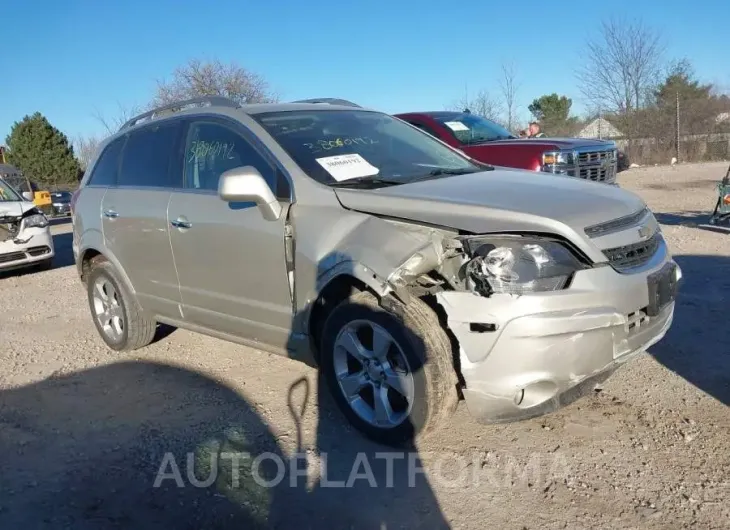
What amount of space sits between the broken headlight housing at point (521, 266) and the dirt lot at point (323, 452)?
92 centimetres

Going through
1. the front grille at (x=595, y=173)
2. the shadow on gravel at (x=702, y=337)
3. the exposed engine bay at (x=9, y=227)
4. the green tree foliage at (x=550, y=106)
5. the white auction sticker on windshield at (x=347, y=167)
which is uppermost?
the green tree foliage at (x=550, y=106)

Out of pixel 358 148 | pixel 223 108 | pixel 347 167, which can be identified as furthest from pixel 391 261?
pixel 223 108

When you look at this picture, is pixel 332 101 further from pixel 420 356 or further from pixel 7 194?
pixel 7 194

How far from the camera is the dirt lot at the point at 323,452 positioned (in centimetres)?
285

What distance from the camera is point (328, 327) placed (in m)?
3.46

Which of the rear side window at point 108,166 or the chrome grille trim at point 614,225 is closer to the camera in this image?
the chrome grille trim at point 614,225

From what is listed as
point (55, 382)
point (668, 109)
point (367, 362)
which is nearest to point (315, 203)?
point (367, 362)

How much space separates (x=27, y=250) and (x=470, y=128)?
6.90 m

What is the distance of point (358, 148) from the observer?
162 inches

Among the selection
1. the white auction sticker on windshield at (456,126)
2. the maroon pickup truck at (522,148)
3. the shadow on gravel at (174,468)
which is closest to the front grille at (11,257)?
the shadow on gravel at (174,468)

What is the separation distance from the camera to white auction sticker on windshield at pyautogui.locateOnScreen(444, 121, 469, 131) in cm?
919

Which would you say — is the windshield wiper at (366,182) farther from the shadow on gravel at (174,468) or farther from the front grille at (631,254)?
the shadow on gravel at (174,468)

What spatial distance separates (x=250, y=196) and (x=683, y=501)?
2.57 m

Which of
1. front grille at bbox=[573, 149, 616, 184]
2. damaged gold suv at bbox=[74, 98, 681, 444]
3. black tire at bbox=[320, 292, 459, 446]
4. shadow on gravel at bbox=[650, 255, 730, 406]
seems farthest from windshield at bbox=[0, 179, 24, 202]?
shadow on gravel at bbox=[650, 255, 730, 406]
